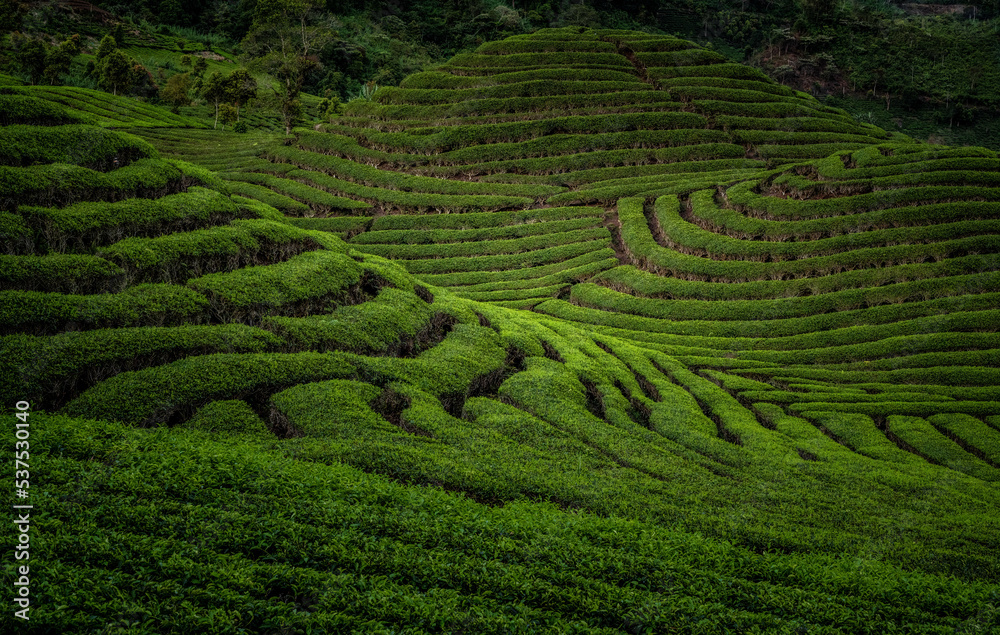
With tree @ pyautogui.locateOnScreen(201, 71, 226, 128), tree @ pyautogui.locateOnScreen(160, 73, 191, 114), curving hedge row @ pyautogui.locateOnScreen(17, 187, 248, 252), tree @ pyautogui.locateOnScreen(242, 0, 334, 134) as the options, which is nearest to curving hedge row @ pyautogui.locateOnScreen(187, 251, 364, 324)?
curving hedge row @ pyautogui.locateOnScreen(17, 187, 248, 252)

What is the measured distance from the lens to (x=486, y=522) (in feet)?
38.3

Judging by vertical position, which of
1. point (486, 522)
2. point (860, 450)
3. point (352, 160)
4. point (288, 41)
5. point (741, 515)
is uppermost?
point (288, 41)

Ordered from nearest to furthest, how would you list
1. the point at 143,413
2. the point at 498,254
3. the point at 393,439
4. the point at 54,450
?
1. the point at 54,450
2. the point at 143,413
3. the point at 393,439
4. the point at 498,254

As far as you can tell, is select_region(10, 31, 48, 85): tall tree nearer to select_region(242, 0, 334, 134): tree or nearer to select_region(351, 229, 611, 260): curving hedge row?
select_region(242, 0, 334, 134): tree

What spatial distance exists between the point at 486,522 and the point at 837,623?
6.16 m

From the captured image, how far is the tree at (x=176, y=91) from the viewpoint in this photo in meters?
73.7

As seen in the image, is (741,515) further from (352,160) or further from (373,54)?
(373,54)

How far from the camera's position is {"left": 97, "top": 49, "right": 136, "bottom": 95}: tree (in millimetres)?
67650

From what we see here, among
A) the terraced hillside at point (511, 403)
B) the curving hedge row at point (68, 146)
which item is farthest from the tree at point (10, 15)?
the curving hedge row at point (68, 146)

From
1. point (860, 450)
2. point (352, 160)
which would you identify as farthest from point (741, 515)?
point (352, 160)

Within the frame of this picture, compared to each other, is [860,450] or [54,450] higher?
[54,450]

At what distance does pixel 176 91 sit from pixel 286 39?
1488 cm

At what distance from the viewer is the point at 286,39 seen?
71812 millimetres

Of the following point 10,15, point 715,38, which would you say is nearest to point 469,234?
point 10,15
